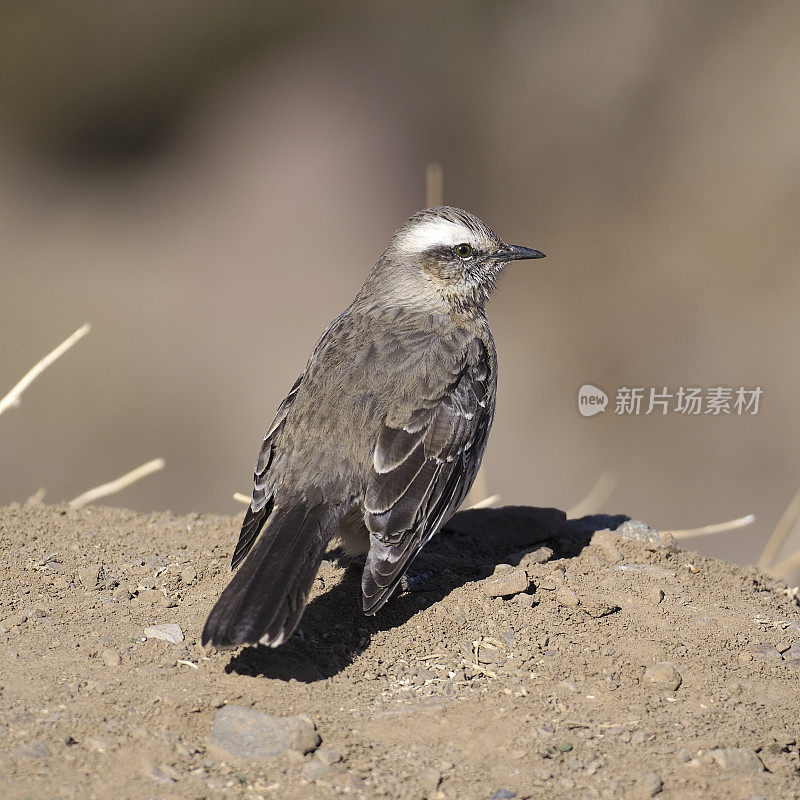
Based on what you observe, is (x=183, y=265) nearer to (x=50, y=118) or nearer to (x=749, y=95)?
(x=50, y=118)

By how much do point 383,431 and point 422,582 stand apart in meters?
0.79

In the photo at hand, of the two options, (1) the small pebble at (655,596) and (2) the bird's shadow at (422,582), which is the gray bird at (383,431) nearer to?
(2) the bird's shadow at (422,582)

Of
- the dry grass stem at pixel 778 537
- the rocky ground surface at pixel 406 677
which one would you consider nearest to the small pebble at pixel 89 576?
the rocky ground surface at pixel 406 677

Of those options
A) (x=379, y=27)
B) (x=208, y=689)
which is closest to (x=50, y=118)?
(x=379, y=27)

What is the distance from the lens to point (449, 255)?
19.4 ft

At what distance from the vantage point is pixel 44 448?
461 inches

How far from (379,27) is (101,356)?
17.0ft

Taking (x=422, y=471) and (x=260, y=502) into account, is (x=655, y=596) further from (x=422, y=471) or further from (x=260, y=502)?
(x=260, y=502)

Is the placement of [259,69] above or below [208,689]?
above

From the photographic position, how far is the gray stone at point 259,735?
3547 millimetres

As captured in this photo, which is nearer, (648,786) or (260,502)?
(648,786)

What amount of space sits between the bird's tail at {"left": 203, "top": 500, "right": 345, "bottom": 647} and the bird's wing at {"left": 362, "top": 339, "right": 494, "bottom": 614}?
247mm

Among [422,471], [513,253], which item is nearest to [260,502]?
[422,471]

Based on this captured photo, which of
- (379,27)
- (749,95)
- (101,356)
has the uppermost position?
(379,27)
